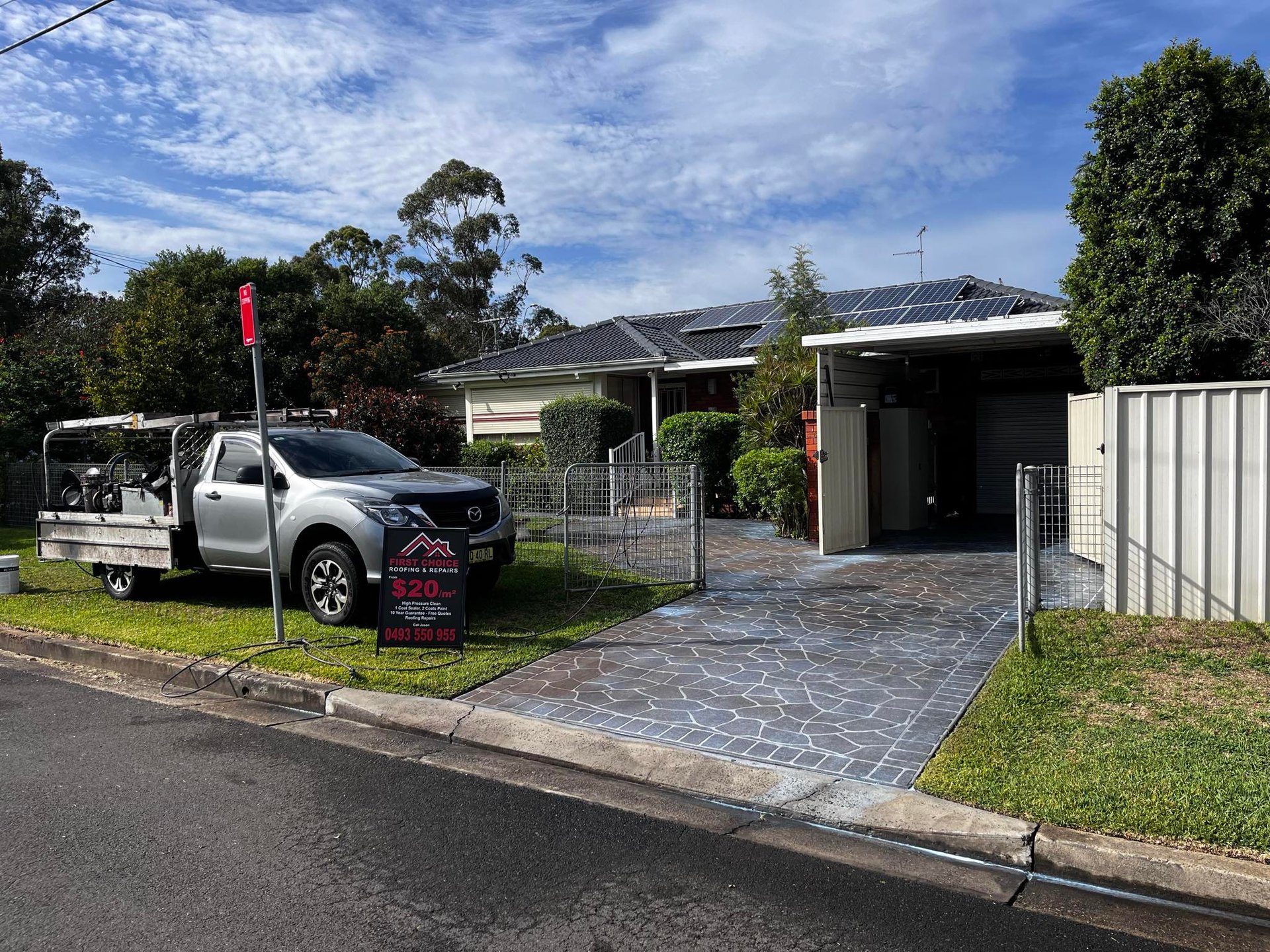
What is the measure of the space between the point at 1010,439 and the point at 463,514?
1208 cm

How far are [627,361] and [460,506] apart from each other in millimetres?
12588

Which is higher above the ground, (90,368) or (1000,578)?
(90,368)

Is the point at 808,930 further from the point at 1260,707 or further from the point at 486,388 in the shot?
the point at 486,388

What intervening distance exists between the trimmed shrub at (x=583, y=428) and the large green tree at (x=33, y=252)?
87.9 ft

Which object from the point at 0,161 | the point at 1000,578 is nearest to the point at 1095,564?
the point at 1000,578

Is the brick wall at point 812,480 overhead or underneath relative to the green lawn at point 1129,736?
overhead

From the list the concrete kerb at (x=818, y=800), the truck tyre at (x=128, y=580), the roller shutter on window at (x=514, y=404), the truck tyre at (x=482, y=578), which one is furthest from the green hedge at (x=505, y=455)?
the concrete kerb at (x=818, y=800)

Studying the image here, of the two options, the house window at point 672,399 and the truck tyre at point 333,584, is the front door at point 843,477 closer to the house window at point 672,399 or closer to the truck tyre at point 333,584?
the truck tyre at point 333,584

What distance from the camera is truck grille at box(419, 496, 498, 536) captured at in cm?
827

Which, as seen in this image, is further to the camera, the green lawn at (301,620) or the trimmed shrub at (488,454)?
the trimmed shrub at (488,454)

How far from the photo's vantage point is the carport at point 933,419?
12250 mm

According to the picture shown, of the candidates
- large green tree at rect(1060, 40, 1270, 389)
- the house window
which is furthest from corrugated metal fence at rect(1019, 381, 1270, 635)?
the house window

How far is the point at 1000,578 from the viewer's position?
406 inches

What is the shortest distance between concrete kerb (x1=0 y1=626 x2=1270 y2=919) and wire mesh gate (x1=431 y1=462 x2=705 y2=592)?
3.39 metres
